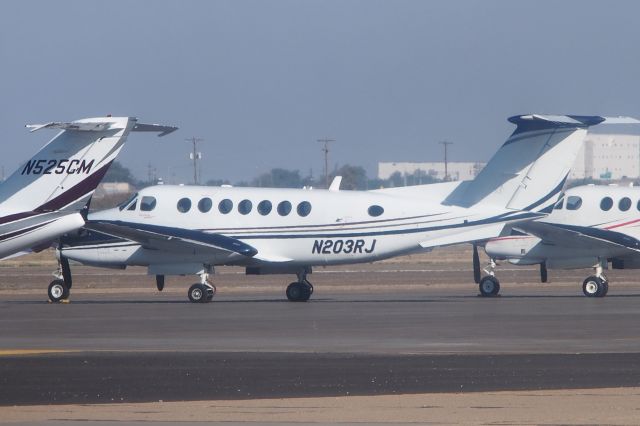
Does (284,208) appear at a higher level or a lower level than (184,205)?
lower

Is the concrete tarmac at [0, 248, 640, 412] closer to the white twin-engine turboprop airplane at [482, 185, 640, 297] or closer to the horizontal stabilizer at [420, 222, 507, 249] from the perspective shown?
the white twin-engine turboprop airplane at [482, 185, 640, 297]

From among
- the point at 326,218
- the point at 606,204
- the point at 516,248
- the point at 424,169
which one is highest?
the point at 606,204

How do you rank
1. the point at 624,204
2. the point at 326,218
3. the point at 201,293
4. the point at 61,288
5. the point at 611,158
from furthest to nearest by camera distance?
1. the point at 611,158
2. the point at 624,204
3. the point at 326,218
4. the point at 61,288
5. the point at 201,293

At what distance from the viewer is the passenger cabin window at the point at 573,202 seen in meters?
37.6

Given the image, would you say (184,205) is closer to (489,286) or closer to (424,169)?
(489,286)

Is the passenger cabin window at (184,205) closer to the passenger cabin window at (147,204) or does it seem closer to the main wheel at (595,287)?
the passenger cabin window at (147,204)

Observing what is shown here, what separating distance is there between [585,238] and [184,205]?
10679mm

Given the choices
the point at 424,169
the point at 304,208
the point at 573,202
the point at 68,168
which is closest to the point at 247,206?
the point at 304,208

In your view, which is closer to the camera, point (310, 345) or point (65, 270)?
point (310, 345)

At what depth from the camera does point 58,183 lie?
3042 centimetres

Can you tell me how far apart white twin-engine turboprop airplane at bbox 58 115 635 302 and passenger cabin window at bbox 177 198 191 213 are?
3 centimetres

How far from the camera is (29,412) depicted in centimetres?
1388

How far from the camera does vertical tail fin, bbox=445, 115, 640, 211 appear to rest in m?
35.2

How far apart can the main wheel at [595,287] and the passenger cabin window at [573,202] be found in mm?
2196
